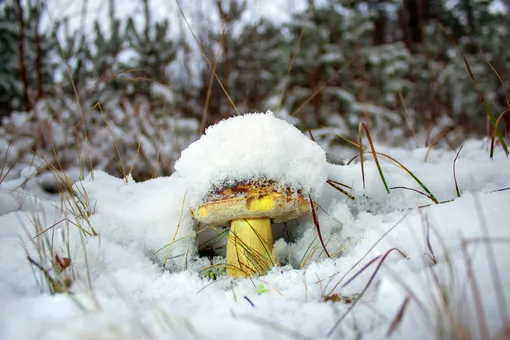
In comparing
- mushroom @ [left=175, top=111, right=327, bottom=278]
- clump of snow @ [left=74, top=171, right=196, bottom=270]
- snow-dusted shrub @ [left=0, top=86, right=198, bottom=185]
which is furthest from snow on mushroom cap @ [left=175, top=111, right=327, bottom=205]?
snow-dusted shrub @ [left=0, top=86, right=198, bottom=185]

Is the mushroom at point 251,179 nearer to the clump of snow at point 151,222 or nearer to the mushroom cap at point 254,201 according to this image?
the mushroom cap at point 254,201

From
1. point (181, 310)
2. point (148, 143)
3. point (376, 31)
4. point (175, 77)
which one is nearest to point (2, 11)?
point (175, 77)

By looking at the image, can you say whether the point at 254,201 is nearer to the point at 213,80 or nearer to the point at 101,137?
the point at 101,137

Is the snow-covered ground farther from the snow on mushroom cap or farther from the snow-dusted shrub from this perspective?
the snow-dusted shrub

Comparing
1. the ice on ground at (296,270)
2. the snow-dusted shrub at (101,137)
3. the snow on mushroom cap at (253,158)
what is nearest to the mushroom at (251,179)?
the snow on mushroom cap at (253,158)

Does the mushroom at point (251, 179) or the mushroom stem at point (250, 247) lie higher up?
the mushroom at point (251, 179)

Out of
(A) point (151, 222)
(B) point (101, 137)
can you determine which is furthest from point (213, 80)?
(A) point (151, 222)
